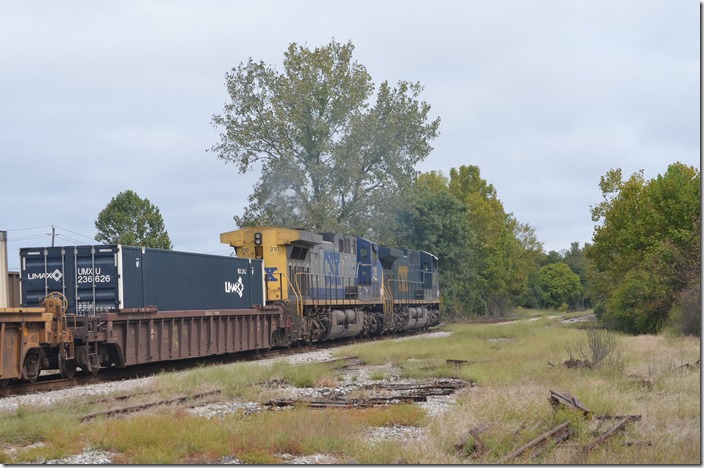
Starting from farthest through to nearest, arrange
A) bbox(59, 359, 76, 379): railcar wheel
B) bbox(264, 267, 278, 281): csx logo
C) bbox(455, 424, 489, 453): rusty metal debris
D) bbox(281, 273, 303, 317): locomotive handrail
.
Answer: bbox(281, 273, 303, 317): locomotive handrail, bbox(264, 267, 278, 281): csx logo, bbox(59, 359, 76, 379): railcar wheel, bbox(455, 424, 489, 453): rusty metal debris

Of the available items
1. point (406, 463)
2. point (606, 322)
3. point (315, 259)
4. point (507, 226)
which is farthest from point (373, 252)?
point (507, 226)

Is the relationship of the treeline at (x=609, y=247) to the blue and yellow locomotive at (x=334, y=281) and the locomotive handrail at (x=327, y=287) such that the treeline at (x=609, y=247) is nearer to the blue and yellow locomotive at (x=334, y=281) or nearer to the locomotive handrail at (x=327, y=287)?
the blue and yellow locomotive at (x=334, y=281)

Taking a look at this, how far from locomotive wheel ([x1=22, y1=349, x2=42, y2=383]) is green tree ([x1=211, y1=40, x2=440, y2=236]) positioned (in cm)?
2485

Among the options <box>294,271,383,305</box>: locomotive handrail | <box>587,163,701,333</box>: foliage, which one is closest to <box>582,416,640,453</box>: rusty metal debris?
<box>294,271,383,305</box>: locomotive handrail

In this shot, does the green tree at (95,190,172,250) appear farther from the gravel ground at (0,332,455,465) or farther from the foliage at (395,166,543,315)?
the gravel ground at (0,332,455,465)

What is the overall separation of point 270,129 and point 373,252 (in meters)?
11.5

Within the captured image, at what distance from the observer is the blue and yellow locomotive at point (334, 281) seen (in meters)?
27.3

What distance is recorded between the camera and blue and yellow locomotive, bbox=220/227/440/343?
27312 mm


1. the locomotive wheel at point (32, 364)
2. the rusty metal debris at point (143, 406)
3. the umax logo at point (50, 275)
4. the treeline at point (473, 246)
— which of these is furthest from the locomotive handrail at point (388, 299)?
the rusty metal debris at point (143, 406)

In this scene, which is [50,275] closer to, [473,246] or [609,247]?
[609,247]

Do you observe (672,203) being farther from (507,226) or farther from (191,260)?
(507,226)

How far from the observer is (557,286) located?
346 feet

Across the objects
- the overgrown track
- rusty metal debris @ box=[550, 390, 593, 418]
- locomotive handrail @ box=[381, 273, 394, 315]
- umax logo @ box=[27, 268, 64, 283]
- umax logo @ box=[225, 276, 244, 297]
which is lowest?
the overgrown track

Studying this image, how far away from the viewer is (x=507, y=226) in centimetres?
8925
